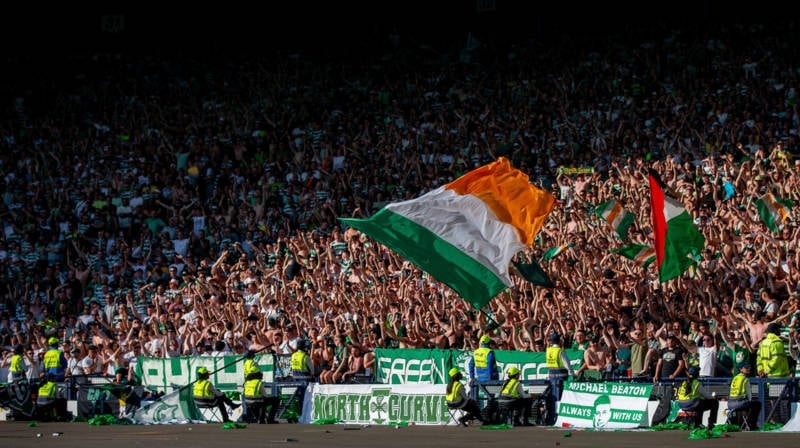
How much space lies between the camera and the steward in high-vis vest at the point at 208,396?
23.3 metres

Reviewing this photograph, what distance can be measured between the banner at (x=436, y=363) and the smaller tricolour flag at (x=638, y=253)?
3.07 metres

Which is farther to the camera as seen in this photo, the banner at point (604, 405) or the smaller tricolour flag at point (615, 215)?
the smaller tricolour flag at point (615, 215)

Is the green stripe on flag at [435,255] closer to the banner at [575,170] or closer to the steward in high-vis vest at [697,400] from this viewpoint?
the steward in high-vis vest at [697,400]

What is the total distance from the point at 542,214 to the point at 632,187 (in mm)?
4605

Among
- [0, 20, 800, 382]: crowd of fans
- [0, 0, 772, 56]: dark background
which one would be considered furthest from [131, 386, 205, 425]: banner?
[0, 0, 772, 56]: dark background

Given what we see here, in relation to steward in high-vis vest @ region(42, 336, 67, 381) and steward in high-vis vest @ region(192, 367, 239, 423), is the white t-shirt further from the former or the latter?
steward in high-vis vest @ region(42, 336, 67, 381)

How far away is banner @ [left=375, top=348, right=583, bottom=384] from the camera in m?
21.2

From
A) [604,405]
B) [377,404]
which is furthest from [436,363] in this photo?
[604,405]

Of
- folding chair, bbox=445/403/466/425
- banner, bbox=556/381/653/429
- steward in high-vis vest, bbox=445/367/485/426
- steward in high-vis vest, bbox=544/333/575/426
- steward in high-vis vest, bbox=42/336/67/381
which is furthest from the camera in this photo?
steward in high-vis vest, bbox=42/336/67/381

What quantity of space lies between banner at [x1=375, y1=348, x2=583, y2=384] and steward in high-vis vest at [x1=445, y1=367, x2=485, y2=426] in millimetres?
791

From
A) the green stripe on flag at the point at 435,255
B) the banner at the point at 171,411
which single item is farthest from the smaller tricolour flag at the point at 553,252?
the banner at the point at 171,411

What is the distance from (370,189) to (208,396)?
9408mm

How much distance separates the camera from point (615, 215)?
2425 centimetres

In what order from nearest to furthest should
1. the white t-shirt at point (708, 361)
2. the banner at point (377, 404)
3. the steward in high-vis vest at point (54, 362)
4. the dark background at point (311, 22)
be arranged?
the white t-shirt at point (708, 361) < the banner at point (377, 404) < the steward in high-vis vest at point (54, 362) < the dark background at point (311, 22)
